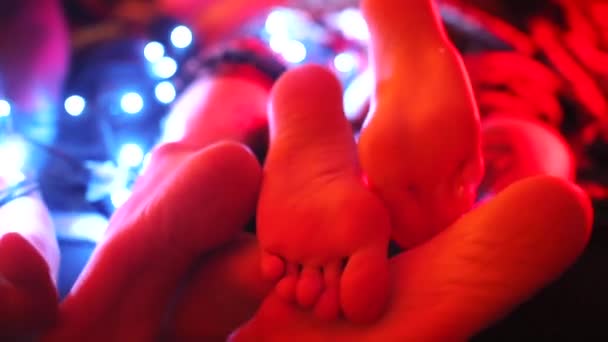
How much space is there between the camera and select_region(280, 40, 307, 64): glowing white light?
90 centimetres

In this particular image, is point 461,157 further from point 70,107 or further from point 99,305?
point 70,107

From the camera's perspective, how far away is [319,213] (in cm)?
58

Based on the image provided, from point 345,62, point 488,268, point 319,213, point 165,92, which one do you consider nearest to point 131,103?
point 165,92

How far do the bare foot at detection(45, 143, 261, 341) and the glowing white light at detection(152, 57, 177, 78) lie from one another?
0.34 metres

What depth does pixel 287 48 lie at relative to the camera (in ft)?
3.00

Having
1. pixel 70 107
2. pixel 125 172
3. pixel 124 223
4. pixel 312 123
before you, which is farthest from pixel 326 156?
pixel 70 107

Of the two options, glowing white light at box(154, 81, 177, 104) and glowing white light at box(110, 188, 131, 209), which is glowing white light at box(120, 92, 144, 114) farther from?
glowing white light at box(110, 188, 131, 209)

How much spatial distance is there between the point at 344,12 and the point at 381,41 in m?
0.30

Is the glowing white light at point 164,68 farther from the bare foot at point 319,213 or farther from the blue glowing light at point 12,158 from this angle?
the bare foot at point 319,213

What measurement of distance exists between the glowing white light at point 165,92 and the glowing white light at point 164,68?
20mm

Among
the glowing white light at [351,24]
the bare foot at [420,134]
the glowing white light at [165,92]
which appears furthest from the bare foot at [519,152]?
the glowing white light at [165,92]

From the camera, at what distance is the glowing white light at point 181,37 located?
943 mm

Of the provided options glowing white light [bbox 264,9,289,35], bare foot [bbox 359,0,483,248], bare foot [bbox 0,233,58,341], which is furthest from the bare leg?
glowing white light [bbox 264,9,289,35]

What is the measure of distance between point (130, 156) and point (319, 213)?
0.38 meters
